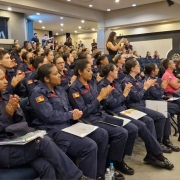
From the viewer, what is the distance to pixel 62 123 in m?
1.83

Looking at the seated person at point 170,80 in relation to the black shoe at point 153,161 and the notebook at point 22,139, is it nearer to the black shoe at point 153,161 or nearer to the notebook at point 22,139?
the black shoe at point 153,161

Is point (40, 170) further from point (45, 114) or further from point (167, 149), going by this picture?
point (167, 149)

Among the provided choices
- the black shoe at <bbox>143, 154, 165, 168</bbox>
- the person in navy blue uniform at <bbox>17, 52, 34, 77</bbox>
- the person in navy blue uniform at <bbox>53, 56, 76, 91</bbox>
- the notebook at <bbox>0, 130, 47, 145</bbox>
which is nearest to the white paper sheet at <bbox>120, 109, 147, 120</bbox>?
the black shoe at <bbox>143, 154, 165, 168</bbox>

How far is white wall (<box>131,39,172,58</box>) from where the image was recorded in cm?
1162

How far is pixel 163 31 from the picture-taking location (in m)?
11.5

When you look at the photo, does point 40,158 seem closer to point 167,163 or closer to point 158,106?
point 167,163

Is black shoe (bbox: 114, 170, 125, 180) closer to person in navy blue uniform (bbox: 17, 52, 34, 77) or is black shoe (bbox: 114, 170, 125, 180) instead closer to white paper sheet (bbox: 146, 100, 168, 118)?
white paper sheet (bbox: 146, 100, 168, 118)

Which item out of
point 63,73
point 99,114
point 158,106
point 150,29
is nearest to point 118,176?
point 99,114

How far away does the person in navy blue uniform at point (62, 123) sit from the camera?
1658 millimetres

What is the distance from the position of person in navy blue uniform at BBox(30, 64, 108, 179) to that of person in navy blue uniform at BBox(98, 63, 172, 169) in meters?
0.54

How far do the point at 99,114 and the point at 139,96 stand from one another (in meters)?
0.72

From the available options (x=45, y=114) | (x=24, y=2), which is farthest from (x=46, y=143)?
(x=24, y=2)

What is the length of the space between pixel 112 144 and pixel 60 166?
71 centimetres

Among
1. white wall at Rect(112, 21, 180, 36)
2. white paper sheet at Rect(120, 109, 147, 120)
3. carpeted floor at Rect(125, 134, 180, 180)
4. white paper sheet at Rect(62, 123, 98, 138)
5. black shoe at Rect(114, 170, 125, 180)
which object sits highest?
white wall at Rect(112, 21, 180, 36)
